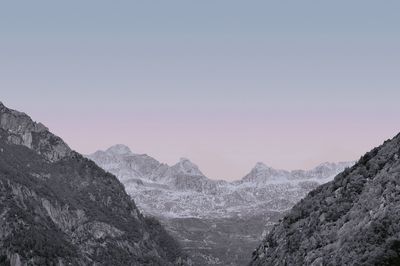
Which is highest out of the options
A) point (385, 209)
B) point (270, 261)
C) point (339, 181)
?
point (339, 181)

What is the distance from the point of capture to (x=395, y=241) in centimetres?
3966

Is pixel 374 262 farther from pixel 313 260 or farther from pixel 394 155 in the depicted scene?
pixel 394 155

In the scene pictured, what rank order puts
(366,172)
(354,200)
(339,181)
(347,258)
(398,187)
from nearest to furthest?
(347,258)
(398,187)
(354,200)
(366,172)
(339,181)

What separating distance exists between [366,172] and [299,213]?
28.3 ft

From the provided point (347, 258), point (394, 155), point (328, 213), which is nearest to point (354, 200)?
point (328, 213)

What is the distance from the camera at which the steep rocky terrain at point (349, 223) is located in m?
41.6

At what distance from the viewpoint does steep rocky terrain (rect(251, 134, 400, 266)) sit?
41594mm

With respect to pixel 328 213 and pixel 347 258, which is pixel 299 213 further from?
pixel 347 258

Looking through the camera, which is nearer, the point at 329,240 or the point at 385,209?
the point at 385,209

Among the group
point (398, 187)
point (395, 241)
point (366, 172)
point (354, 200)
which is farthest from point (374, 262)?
point (366, 172)

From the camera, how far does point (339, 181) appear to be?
198 ft

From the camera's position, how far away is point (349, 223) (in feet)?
157

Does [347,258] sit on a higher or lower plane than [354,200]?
lower

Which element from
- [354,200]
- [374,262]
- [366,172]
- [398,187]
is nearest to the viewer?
[374,262]
